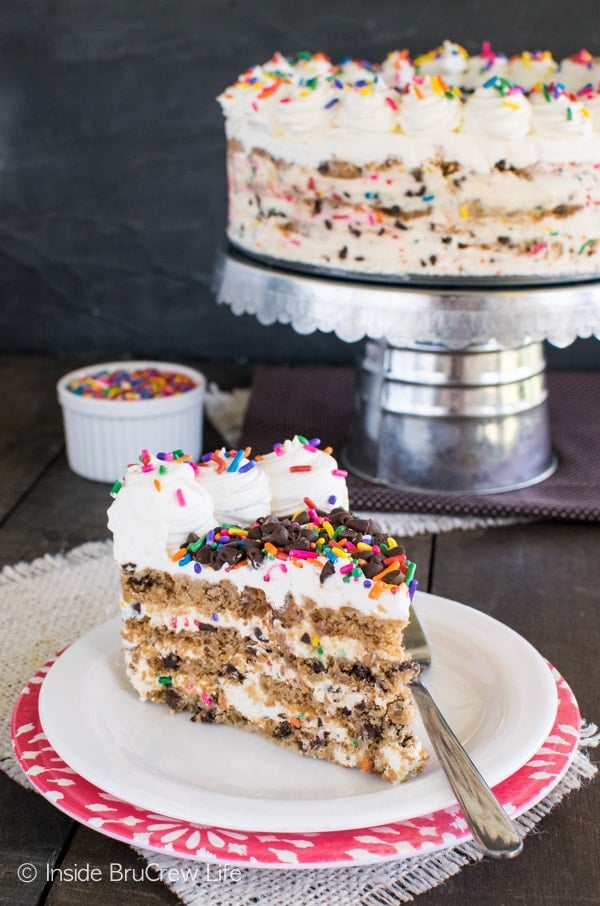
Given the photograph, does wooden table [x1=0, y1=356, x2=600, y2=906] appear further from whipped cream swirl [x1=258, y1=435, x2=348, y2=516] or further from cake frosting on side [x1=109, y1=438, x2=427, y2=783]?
whipped cream swirl [x1=258, y1=435, x2=348, y2=516]

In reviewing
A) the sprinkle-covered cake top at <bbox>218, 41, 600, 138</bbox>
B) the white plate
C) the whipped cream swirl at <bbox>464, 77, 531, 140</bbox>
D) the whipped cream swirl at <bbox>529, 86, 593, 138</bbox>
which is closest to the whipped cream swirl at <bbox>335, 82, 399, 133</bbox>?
the sprinkle-covered cake top at <bbox>218, 41, 600, 138</bbox>

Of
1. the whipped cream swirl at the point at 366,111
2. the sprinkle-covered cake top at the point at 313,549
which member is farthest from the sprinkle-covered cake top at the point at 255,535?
the whipped cream swirl at the point at 366,111

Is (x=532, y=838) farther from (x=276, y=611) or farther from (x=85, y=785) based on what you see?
(x=85, y=785)

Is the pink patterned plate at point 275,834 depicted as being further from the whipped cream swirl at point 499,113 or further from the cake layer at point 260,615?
the whipped cream swirl at point 499,113

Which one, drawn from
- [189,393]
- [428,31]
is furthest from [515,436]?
[428,31]

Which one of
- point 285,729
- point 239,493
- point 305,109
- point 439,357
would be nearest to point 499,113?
point 305,109

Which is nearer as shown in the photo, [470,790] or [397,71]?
[470,790]

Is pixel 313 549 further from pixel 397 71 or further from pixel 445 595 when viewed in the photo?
pixel 397 71
